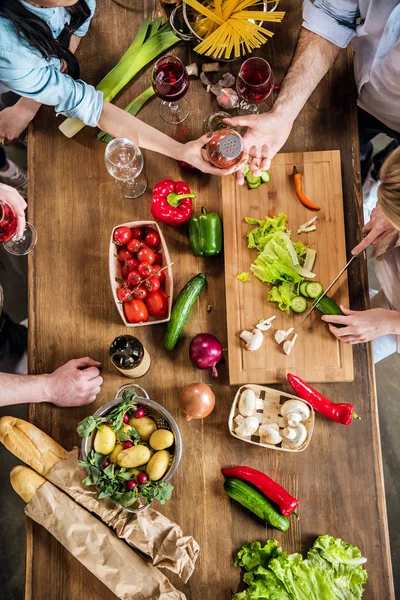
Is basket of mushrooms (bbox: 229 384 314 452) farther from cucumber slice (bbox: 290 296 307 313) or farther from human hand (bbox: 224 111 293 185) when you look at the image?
human hand (bbox: 224 111 293 185)

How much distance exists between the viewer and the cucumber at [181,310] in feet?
6.13

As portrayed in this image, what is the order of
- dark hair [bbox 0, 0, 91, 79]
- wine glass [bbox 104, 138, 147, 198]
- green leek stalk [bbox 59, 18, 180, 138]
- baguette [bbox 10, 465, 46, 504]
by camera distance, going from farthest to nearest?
green leek stalk [bbox 59, 18, 180, 138] → wine glass [bbox 104, 138, 147, 198] → baguette [bbox 10, 465, 46, 504] → dark hair [bbox 0, 0, 91, 79]

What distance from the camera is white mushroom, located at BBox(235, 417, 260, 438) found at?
1775 mm

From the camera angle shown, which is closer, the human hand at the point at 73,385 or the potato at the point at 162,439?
the potato at the point at 162,439

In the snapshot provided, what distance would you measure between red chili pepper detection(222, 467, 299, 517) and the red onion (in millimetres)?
354

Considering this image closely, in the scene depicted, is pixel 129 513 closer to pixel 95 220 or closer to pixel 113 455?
pixel 113 455

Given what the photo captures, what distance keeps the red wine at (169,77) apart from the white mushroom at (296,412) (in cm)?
122

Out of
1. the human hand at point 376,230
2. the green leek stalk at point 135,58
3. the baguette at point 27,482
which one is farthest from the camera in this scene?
the green leek stalk at point 135,58

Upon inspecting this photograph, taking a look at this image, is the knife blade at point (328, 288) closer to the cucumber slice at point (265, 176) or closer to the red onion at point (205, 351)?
the red onion at point (205, 351)

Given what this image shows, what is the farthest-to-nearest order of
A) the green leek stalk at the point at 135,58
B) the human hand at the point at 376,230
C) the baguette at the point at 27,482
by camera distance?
the green leek stalk at the point at 135,58 → the human hand at the point at 376,230 → the baguette at the point at 27,482

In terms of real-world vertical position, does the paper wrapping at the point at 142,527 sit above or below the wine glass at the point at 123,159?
below

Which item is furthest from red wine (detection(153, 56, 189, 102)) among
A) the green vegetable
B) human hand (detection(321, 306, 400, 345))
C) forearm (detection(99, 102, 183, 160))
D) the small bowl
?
the green vegetable

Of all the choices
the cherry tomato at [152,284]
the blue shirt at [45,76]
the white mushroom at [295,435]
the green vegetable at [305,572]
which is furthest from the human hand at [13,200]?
the green vegetable at [305,572]

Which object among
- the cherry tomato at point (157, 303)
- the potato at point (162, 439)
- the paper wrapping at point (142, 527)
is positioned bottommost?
the paper wrapping at point (142, 527)
